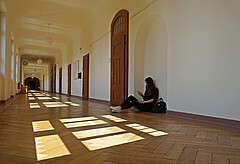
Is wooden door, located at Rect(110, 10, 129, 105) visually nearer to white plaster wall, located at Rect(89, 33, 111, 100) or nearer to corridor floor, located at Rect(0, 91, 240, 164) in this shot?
white plaster wall, located at Rect(89, 33, 111, 100)

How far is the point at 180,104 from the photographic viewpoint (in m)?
3.74

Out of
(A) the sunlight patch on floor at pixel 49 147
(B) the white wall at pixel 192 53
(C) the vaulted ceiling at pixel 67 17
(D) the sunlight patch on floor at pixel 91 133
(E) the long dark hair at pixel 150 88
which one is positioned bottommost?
(D) the sunlight patch on floor at pixel 91 133

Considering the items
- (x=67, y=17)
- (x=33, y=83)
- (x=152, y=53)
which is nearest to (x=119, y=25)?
(x=152, y=53)

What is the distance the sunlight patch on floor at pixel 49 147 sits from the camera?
4.99ft

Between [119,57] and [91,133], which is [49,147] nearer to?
[91,133]

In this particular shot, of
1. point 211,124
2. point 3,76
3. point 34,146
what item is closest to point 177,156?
point 34,146

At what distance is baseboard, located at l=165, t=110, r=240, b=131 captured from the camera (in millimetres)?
2692

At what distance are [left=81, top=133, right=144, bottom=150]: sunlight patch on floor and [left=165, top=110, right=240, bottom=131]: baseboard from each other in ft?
4.64

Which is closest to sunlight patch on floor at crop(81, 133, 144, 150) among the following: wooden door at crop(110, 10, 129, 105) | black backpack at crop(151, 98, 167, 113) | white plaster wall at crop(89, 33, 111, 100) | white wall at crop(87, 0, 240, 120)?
white wall at crop(87, 0, 240, 120)

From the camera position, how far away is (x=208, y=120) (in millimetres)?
3094

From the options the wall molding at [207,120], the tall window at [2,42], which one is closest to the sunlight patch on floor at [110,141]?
the wall molding at [207,120]

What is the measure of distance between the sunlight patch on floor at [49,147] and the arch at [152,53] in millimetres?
3151

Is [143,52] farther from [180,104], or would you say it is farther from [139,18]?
[180,104]

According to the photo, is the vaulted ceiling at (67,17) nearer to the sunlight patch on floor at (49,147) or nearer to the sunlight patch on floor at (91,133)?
the sunlight patch on floor at (91,133)
